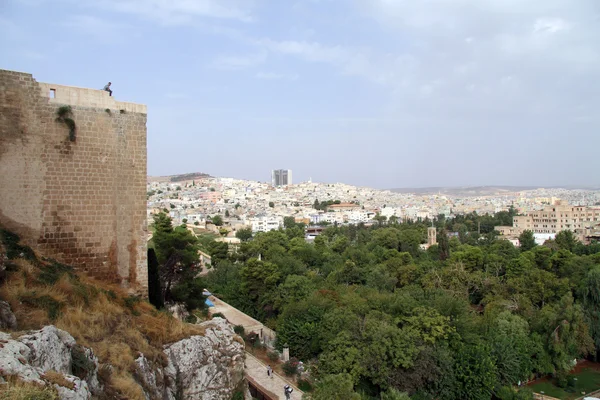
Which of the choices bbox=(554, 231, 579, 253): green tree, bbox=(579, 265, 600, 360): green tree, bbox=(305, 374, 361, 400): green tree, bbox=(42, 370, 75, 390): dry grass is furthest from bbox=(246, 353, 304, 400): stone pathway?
bbox=(554, 231, 579, 253): green tree

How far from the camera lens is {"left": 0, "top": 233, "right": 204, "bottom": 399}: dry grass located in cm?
511

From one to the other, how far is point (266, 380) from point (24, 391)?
9.75 m

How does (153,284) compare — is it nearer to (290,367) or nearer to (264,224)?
(290,367)

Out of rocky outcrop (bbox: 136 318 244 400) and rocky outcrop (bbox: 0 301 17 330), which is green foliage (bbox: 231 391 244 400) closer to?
rocky outcrop (bbox: 136 318 244 400)

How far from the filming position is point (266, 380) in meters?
12.3

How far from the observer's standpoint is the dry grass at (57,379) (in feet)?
12.4

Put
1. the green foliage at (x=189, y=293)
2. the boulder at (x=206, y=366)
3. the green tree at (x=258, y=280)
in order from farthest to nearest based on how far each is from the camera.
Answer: the green tree at (x=258, y=280), the green foliage at (x=189, y=293), the boulder at (x=206, y=366)

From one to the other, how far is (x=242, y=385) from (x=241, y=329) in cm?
874

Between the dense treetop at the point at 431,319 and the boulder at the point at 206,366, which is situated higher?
the boulder at the point at 206,366

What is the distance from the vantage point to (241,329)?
51.3ft

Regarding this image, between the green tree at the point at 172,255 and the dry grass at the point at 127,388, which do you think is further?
the green tree at the point at 172,255

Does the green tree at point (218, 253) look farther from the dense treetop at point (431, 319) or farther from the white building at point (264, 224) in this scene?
the white building at point (264, 224)

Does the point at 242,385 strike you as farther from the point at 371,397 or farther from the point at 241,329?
the point at 241,329

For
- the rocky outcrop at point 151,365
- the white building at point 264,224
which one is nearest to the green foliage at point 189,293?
the rocky outcrop at point 151,365
